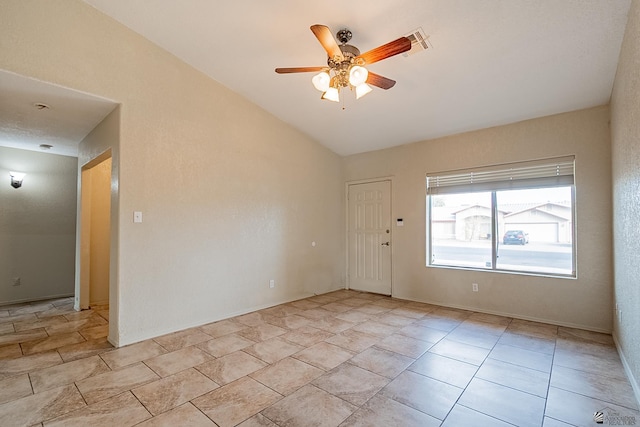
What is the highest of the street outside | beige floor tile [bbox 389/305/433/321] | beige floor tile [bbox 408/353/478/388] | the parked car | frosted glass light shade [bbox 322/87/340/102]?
frosted glass light shade [bbox 322/87/340/102]

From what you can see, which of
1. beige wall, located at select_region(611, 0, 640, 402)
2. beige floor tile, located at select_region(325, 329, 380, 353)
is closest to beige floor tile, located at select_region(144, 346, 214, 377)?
beige floor tile, located at select_region(325, 329, 380, 353)

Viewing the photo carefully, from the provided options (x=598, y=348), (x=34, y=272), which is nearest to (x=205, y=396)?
(x=598, y=348)

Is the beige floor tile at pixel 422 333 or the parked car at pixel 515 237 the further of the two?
the parked car at pixel 515 237

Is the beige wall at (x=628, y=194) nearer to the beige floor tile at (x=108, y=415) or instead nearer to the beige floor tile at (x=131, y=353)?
the beige floor tile at (x=108, y=415)

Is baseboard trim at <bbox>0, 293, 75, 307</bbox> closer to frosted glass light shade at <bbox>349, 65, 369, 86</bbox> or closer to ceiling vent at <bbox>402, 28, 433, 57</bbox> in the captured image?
frosted glass light shade at <bbox>349, 65, 369, 86</bbox>

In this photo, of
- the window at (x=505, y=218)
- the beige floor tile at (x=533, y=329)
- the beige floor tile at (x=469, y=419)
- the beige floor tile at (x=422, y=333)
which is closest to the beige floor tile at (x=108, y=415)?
the beige floor tile at (x=469, y=419)

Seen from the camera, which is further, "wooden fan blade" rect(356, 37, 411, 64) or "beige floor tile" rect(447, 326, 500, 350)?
"beige floor tile" rect(447, 326, 500, 350)

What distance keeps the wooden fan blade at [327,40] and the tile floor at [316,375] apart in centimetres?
270

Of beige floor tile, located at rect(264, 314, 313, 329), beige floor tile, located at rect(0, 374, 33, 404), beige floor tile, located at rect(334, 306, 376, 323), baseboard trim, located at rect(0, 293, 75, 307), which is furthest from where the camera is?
baseboard trim, located at rect(0, 293, 75, 307)

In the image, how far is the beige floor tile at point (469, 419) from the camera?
192cm

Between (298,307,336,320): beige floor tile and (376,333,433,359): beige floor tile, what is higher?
(376,333,433,359): beige floor tile

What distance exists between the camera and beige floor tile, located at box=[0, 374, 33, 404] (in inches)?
87.6

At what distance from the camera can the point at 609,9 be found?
2.32m

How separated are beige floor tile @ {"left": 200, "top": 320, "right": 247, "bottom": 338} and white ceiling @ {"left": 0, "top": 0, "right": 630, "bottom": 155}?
10.2ft
